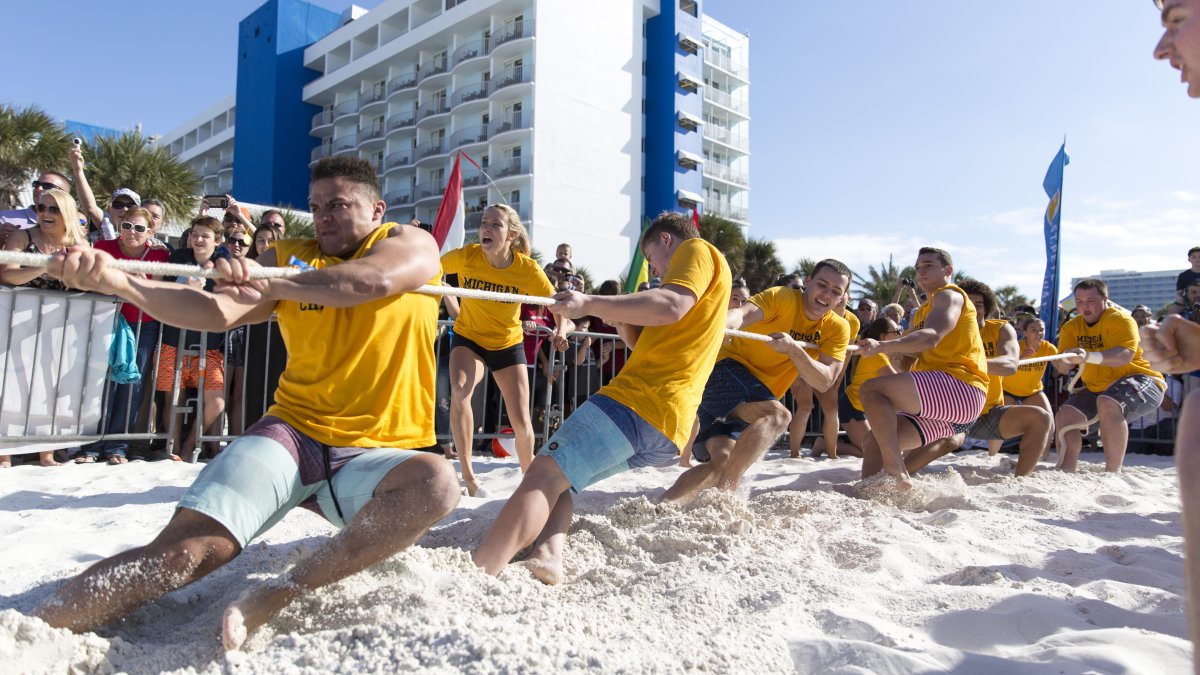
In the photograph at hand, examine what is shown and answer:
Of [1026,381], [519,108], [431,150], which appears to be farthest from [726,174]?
[1026,381]

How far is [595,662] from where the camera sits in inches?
77.0

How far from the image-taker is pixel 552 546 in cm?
304

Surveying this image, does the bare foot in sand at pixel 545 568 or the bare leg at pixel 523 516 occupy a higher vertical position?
the bare leg at pixel 523 516

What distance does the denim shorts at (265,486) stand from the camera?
224 centimetres

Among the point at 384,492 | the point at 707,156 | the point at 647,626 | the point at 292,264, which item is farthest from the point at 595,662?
the point at 707,156

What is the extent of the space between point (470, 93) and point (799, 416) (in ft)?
120

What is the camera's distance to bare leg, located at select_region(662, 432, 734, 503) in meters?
4.13

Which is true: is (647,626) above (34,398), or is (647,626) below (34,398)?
below

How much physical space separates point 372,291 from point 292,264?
1.62 feet

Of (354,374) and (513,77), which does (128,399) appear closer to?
(354,374)

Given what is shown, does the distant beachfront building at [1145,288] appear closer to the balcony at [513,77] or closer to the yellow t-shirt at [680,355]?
the balcony at [513,77]

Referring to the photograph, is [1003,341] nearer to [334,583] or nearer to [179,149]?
[334,583]

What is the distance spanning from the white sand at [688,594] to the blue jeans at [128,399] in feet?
3.02

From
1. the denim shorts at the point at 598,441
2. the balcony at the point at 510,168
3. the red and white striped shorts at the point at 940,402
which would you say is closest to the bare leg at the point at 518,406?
the denim shorts at the point at 598,441
